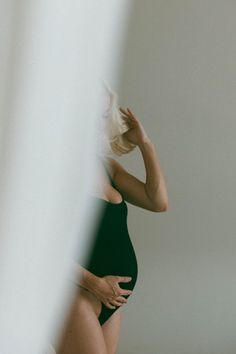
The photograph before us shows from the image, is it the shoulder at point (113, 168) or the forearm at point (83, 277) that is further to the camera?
the shoulder at point (113, 168)

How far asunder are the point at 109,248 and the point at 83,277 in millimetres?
84

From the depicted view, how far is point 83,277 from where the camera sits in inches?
46.0

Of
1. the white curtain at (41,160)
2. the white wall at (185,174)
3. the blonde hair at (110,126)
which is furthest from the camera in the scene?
the white wall at (185,174)

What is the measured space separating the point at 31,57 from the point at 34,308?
53 centimetres

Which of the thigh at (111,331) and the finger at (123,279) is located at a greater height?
the finger at (123,279)

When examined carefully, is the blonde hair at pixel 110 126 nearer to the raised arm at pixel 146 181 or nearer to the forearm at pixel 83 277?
the raised arm at pixel 146 181

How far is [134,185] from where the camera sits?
4.28ft

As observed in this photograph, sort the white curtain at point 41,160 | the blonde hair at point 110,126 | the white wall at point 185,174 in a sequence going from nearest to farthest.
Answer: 1. the white curtain at point 41,160
2. the blonde hair at point 110,126
3. the white wall at point 185,174

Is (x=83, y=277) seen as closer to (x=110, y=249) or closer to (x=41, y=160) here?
(x=110, y=249)

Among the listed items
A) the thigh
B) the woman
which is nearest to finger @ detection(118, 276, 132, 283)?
the woman

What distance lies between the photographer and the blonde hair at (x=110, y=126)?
4.05ft

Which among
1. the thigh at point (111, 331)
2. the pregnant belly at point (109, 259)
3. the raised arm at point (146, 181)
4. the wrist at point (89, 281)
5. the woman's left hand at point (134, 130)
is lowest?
Answer: the thigh at point (111, 331)

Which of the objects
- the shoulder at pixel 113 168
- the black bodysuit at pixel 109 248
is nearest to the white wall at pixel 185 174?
the shoulder at pixel 113 168

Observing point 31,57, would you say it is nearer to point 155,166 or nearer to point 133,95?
point 155,166
